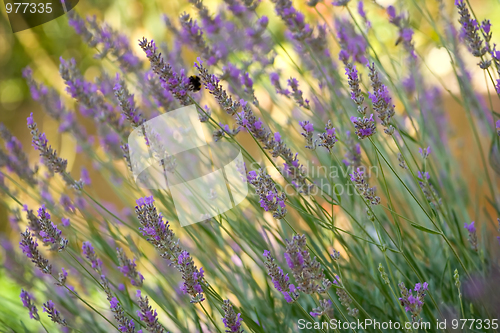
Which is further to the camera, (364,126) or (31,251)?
(31,251)

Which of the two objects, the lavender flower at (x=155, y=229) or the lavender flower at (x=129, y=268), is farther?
the lavender flower at (x=129, y=268)

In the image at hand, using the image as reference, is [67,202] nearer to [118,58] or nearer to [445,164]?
[118,58]

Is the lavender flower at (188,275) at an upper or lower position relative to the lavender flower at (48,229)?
lower

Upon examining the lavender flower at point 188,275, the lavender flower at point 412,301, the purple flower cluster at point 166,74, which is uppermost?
the purple flower cluster at point 166,74

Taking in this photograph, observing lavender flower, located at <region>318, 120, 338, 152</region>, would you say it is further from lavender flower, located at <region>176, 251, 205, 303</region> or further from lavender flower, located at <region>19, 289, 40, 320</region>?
lavender flower, located at <region>19, 289, 40, 320</region>

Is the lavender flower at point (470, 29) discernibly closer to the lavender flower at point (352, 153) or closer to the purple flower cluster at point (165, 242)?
the lavender flower at point (352, 153)

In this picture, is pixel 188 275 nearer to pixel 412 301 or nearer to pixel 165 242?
pixel 165 242

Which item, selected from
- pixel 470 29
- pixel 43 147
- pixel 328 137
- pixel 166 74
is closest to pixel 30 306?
pixel 43 147

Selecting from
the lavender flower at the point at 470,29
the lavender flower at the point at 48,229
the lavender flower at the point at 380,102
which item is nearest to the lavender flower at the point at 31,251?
the lavender flower at the point at 48,229
